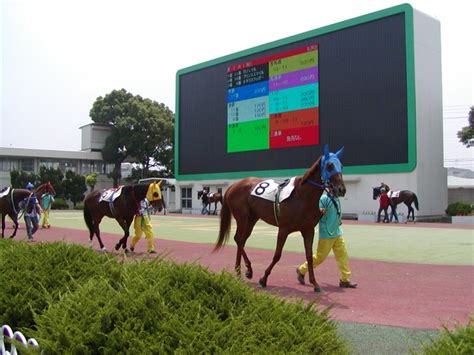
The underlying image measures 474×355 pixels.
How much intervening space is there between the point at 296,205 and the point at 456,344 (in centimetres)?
475

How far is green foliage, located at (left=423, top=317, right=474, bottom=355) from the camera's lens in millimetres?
2139

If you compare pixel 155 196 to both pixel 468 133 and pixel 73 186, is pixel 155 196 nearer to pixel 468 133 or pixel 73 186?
pixel 468 133

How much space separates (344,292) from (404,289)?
2.99 feet

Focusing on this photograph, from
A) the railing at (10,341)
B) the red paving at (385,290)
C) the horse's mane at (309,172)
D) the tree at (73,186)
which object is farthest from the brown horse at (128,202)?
the tree at (73,186)

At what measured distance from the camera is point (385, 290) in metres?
7.01

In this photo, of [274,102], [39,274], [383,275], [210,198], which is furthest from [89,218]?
[210,198]

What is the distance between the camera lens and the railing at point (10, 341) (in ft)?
9.27

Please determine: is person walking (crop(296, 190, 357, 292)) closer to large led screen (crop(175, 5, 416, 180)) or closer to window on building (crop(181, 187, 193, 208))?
large led screen (crop(175, 5, 416, 180))

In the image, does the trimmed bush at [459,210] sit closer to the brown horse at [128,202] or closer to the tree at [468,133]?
the tree at [468,133]

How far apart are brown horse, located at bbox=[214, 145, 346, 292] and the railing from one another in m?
3.26

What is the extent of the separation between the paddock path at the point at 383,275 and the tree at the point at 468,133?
1819cm

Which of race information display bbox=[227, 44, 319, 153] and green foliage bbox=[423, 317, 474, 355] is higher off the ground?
race information display bbox=[227, 44, 319, 153]

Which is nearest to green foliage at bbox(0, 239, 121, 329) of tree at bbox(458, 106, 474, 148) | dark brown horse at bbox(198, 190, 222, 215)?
dark brown horse at bbox(198, 190, 222, 215)

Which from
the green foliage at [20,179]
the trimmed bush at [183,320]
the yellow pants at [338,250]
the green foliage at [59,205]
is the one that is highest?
the green foliage at [20,179]
